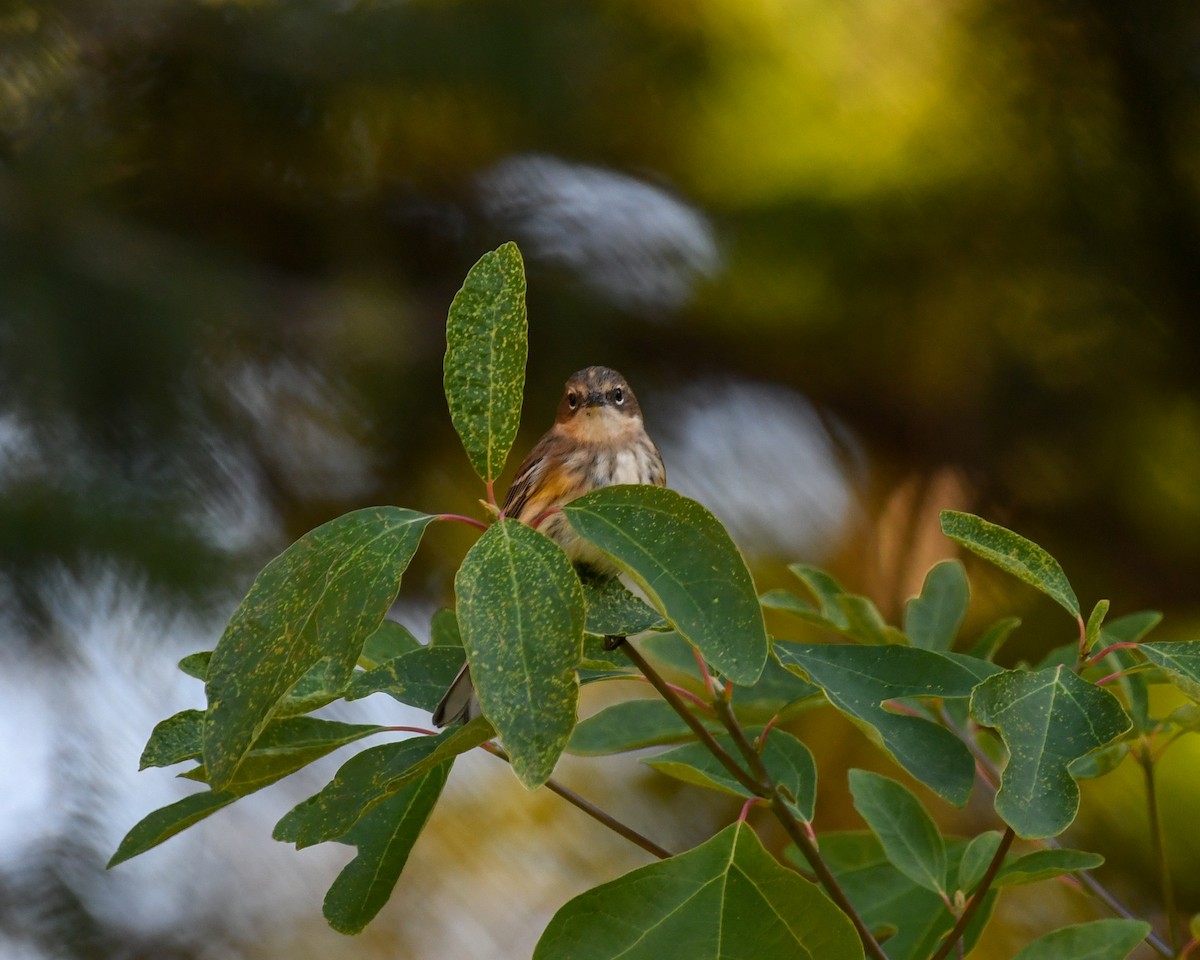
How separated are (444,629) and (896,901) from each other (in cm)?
55

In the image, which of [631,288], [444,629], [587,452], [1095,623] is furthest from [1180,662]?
[631,288]

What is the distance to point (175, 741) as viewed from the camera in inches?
34.7

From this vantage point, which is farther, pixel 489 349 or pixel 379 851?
pixel 379 851

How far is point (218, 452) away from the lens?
236 centimetres

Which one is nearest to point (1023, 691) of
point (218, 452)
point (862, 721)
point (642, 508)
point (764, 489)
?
point (862, 721)

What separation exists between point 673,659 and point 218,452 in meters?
1.35

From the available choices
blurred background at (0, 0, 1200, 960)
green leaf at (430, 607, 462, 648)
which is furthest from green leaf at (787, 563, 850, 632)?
blurred background at (0, 0, 1200, 960)

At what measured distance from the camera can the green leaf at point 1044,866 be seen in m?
0.98

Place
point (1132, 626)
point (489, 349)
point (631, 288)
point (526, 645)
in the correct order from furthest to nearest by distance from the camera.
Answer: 1. point (631, 288)
2. point (1132, 626)
3. point (489, 349)
4. point (526, 645)

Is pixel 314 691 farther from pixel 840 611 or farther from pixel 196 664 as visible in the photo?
pixel 840 611

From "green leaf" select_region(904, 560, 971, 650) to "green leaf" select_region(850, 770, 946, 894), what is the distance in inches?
9.8

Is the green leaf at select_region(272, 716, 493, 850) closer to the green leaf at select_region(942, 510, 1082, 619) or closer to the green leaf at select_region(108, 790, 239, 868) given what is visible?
the green leaf at select_region(108, 790, 239, 868)

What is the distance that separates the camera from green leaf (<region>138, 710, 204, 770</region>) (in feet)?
2.84

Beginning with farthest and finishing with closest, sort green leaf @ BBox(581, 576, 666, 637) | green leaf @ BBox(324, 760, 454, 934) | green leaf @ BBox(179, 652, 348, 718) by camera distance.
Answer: green leaf @ BBox(324, 760, 454, 934) < green leaf @ BBox(581, 576, 666, 637) < green leaf @ BBox(179, 652, 348, 718)
